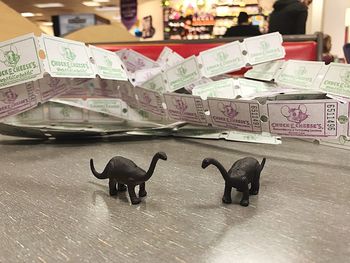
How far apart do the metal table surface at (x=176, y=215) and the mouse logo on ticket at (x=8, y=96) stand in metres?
0.10

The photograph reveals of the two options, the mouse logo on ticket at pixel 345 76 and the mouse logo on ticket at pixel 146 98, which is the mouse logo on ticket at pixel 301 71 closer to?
the mouse logo on ticket at pixel 345 76

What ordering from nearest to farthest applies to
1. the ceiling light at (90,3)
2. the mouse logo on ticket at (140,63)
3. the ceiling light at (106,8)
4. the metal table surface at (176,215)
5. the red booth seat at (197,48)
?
the metal table surface at (176,215) < the mouse logo on ticket at (140,63) < the red booth seat at (197,48) < the ceiling light at (90,3) < the ceiling light at (106,8)

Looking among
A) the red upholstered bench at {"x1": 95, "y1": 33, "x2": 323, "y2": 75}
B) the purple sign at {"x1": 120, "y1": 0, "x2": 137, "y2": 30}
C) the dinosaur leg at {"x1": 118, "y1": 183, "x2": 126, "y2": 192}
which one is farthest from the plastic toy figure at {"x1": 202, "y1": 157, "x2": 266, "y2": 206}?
the purple sign at {"x1": 120, "y1": 0, "x2": 137, "y2": 30}

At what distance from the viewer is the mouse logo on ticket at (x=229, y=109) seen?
664 millimetres

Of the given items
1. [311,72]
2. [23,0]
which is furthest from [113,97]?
[23,0]

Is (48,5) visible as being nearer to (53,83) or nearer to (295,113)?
(53,83)

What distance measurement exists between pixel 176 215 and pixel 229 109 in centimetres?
31

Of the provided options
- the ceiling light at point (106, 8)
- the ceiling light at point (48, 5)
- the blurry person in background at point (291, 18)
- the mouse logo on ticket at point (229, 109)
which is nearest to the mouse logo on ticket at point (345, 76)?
the mouse logo on ticket at point (229, 109)

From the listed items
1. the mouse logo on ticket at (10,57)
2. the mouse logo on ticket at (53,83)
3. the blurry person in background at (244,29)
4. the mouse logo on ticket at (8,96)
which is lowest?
the mouse logo on ticket at (8,96)

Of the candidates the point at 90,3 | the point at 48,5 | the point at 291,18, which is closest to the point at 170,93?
the point at 291,18

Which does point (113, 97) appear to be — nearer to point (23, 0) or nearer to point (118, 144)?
point (118, 144)

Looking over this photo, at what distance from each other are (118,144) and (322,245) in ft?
1.68

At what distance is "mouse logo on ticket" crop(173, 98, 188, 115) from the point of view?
2.41 ft

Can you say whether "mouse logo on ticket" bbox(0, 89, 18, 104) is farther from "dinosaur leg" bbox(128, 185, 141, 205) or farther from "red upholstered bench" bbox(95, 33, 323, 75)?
"red upholstered bench" bbox(95, 33, 323, 75)
